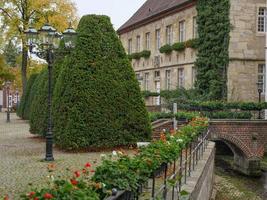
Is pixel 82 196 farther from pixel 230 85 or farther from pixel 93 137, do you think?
pixel 230 85

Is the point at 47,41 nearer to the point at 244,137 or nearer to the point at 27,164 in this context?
the point at 27,164

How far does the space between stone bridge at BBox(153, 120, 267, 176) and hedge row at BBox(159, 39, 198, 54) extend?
304 inches

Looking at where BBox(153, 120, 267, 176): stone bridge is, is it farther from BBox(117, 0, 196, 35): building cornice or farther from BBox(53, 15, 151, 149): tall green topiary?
BBox(117, 0, 196, 35): building cornice

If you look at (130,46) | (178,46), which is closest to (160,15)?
(178,46)

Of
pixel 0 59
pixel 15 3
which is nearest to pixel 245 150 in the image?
pixel 15 3

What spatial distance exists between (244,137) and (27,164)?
42.8 ft

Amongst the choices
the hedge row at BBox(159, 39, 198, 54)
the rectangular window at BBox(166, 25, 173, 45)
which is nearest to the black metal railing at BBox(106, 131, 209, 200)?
the hedge row at BBox(159, 39, 198, 54)

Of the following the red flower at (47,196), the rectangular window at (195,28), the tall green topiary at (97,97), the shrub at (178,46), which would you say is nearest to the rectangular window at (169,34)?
the shrub at (178,46)

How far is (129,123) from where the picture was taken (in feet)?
47.7

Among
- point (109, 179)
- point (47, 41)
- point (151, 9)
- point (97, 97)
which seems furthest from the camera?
point (151, 9)

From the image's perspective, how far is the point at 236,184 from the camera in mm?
18375

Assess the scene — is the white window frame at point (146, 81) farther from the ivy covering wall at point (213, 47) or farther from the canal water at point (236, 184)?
the canal water at point (236, 184)

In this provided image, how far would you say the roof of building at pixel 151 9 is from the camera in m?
32.2

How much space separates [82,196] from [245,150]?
19796mm
